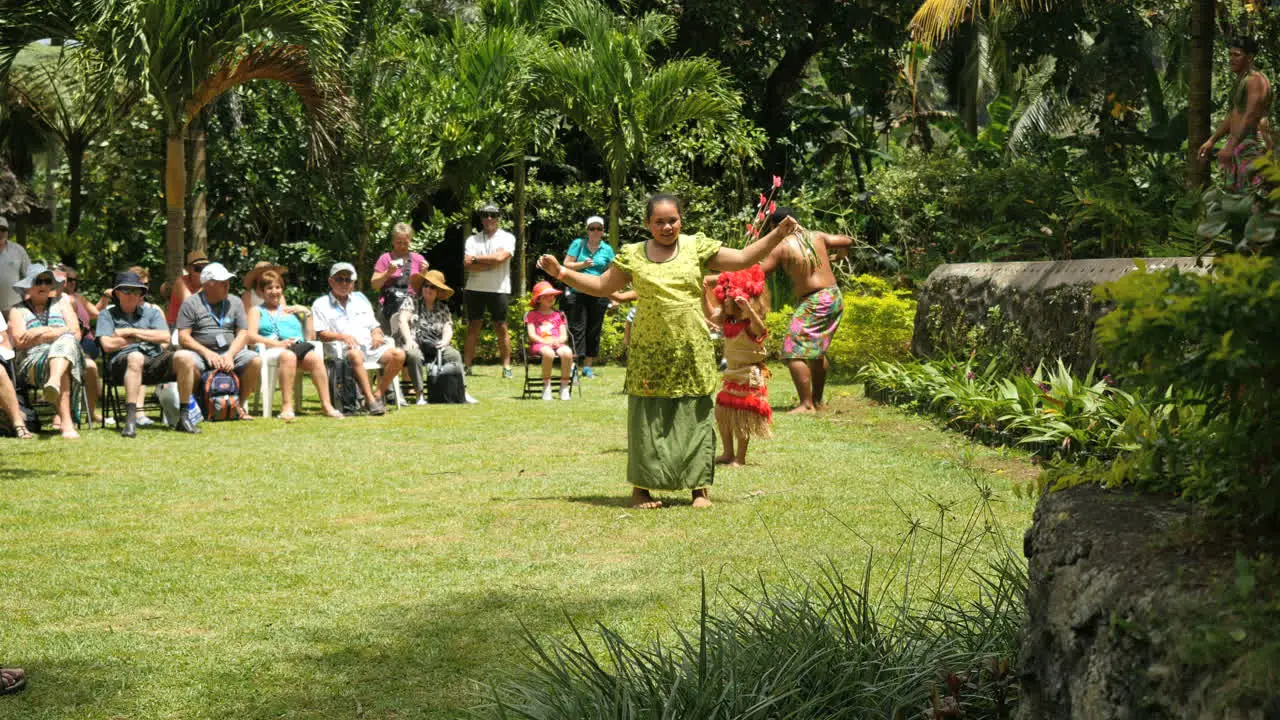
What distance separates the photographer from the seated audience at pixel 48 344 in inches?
457

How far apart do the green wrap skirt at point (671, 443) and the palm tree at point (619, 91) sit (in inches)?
489

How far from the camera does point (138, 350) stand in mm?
12352

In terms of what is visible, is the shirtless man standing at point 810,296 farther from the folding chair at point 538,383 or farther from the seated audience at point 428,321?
the seated audience at point 428,321

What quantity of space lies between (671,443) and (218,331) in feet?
20.8

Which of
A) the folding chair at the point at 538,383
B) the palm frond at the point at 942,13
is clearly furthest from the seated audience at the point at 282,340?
the palm frond at the point at 942,13

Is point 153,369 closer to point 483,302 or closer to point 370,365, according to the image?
point 370,365

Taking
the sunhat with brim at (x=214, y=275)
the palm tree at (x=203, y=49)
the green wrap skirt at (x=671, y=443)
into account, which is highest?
the palm tree at (x=203, y=49)

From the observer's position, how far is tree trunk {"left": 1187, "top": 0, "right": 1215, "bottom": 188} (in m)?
11.6

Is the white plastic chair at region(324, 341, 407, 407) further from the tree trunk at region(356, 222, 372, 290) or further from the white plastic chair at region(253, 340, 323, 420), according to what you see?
the tree trunk at region(356, 222, 372, 290)

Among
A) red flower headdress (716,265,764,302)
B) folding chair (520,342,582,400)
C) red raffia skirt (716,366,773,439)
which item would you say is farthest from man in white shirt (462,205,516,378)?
red raffia skirt (716,366,773,439)

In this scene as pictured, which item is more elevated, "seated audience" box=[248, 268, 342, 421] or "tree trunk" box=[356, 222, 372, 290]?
"tree trunk" box=[356, 222, 372, 290]

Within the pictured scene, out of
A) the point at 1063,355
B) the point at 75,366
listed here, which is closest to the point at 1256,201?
the point at 1063,355

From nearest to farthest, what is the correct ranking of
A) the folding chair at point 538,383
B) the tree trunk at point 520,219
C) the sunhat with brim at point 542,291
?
1. the folding chair at point 538,383
2. the sunhat with brim at point 542,291
3. the tree trunk at point 520,219

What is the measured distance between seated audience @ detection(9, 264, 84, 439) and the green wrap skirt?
5.95 metres
